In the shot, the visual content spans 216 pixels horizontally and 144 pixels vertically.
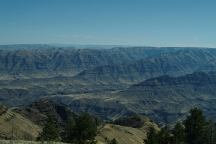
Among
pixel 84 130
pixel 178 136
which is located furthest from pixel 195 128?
pixel 84 130

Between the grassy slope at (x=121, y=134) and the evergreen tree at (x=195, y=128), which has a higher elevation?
the evergreen tree at (x=195, y=128)

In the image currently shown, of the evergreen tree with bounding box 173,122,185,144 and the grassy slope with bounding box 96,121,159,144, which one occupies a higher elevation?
the evergreen tree with bounding box 173,122,185,144

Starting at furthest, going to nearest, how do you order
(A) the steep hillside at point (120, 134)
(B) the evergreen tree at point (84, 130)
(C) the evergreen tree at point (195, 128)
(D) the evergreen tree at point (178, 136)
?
(A) the steep hillside at point (120, 134)
(C) the evergreen tree at point (195, 128)
(B) the evergreen tree at point (84, 130)
(D) the evergreen tree at point (178, 136)

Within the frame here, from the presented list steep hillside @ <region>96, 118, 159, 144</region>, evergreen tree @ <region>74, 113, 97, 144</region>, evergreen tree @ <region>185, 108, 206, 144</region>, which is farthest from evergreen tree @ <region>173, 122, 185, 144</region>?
steep hillside @ <region>96, 118, 159, 144</region>

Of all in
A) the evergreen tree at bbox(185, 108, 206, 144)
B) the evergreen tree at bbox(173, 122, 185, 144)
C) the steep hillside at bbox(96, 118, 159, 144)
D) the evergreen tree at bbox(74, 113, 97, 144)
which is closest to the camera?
the evergreen tree at bbox(173, 122, 185, 144)

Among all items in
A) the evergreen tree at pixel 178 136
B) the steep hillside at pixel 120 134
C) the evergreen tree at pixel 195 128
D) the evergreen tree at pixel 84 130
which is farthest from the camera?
the steep hillside at pixel 120 134

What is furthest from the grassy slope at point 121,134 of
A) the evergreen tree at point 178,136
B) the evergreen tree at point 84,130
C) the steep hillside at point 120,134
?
the evergreen tree at point 178,136

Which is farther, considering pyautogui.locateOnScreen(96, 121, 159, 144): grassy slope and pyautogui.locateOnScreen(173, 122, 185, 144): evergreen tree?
pyautogui.locateOnScreen(96, 121, 159, 144): grassy slope

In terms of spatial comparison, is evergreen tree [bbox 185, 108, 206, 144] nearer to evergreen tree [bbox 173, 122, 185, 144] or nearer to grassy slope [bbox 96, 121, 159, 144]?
evergreen tree [bbox 173, 122, 185, 144]

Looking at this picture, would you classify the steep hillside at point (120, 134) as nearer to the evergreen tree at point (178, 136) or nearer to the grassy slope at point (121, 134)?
the grassy slope at point (121, 134)
